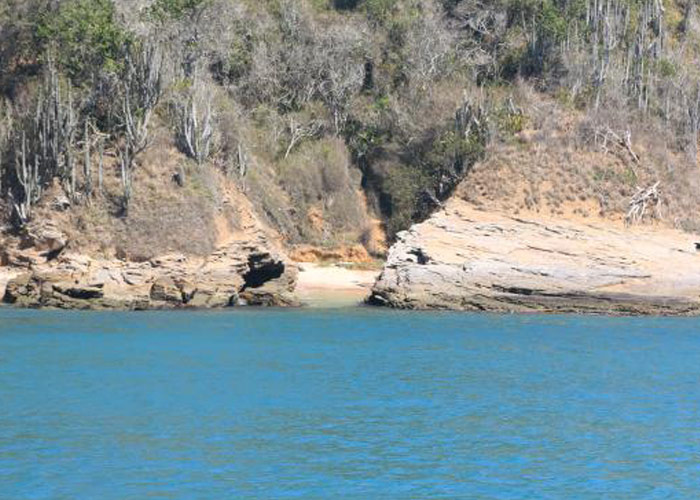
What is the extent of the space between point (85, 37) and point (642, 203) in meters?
23.2

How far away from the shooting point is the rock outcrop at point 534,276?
4203cm

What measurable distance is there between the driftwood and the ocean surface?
10871 mm

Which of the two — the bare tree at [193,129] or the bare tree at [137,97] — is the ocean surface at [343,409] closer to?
the bare tree at [137,97]

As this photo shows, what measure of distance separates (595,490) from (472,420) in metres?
5.23

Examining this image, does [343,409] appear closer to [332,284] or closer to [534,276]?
[534,276]

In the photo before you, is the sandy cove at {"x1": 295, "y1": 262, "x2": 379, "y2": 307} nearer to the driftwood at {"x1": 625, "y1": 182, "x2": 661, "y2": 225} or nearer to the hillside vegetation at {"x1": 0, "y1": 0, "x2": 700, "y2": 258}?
the hillside vegetation at {"x1": 0, "y1": 0, "x2": 700, "y2": 258}

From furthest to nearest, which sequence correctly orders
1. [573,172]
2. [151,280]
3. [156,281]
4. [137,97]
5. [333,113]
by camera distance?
[333,113]
[573,172]
[137,97]
[151,280]
[156,281]

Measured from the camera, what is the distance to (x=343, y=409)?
24281 millimetres

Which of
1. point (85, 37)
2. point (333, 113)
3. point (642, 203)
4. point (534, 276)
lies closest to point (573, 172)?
point (642, 203)

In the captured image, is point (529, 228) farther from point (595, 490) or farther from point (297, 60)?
point (595, 490)

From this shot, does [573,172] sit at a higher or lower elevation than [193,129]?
lower

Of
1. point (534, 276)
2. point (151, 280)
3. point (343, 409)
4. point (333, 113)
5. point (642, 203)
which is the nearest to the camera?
point (343, 409)

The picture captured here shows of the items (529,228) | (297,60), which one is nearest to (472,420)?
(529,228)

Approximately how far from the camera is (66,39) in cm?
4812
